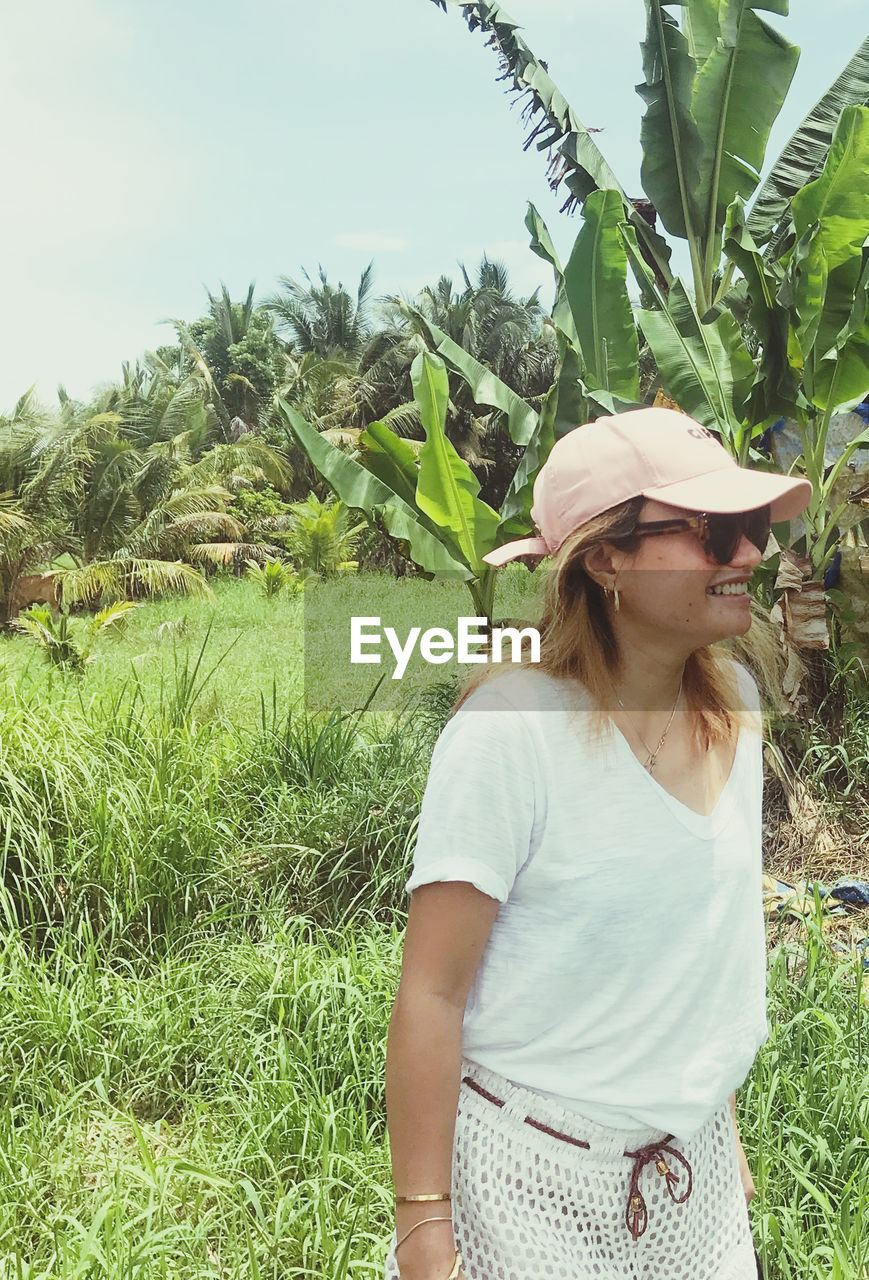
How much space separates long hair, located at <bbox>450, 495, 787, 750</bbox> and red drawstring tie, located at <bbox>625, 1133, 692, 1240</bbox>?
1.46 ft

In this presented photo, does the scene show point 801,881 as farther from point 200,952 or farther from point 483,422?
point 483,422

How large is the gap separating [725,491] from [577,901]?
0.46 m

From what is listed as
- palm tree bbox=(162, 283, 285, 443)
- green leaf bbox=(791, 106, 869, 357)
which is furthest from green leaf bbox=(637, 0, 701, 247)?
palm tree bbox=(162, 283, 285, 443)

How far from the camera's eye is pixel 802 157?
6.14 m

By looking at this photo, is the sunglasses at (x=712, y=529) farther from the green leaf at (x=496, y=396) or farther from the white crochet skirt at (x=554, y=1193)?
the green leaf at (x=496, y=396)

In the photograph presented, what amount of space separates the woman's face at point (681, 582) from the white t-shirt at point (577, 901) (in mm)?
129

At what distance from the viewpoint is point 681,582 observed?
1174 mm

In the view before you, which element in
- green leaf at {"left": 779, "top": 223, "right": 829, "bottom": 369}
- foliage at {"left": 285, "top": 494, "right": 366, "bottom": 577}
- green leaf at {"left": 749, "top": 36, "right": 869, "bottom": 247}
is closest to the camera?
green leaf at {"left": 779, "top": 223, "right": 829, "bottom": 369}

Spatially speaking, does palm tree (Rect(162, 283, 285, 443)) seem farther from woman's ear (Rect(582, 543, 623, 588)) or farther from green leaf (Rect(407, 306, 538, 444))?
woman's ear (Rect(582, 543, 623, 588))

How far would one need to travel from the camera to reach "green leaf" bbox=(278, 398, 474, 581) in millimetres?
5703

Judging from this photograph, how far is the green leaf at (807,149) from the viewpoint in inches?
237

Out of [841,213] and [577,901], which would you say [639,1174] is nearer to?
[577,901]

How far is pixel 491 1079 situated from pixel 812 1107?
5.26 feet

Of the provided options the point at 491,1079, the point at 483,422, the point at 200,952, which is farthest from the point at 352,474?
the point at 483,422
